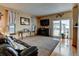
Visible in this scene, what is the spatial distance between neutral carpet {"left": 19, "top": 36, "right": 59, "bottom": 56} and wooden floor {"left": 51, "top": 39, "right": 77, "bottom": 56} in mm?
89

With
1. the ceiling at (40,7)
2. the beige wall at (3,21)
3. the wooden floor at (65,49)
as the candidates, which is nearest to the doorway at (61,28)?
the wooden floor at (65,49)

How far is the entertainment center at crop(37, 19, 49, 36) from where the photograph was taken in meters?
2.55

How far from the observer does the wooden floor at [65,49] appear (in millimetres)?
2386

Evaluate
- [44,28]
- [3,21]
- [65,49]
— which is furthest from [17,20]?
[65,49]

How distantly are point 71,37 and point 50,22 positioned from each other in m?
0.55

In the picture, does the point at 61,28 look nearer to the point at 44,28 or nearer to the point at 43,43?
the point at 44,28

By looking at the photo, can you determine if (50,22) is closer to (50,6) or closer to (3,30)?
(50,6)

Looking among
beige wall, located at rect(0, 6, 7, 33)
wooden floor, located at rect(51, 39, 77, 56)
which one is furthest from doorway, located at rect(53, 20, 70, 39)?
beige wall, located at rect(0, 6, 7, 33)

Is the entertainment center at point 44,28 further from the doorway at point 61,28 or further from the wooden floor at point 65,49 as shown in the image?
the wooden floor at point 65,49

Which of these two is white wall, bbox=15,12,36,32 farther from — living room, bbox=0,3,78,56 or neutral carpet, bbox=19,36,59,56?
neutral carpet, bbox=19,36,59,56

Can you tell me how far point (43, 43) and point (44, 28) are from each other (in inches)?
13.1

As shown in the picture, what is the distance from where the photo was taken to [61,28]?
254cm

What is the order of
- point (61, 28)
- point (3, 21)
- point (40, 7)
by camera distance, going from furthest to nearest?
point (61, 28)
point (40, 7)
point (3, 21)

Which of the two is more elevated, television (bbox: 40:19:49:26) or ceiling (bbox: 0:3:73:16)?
ceiling (bbox: 0:3:73:16)
